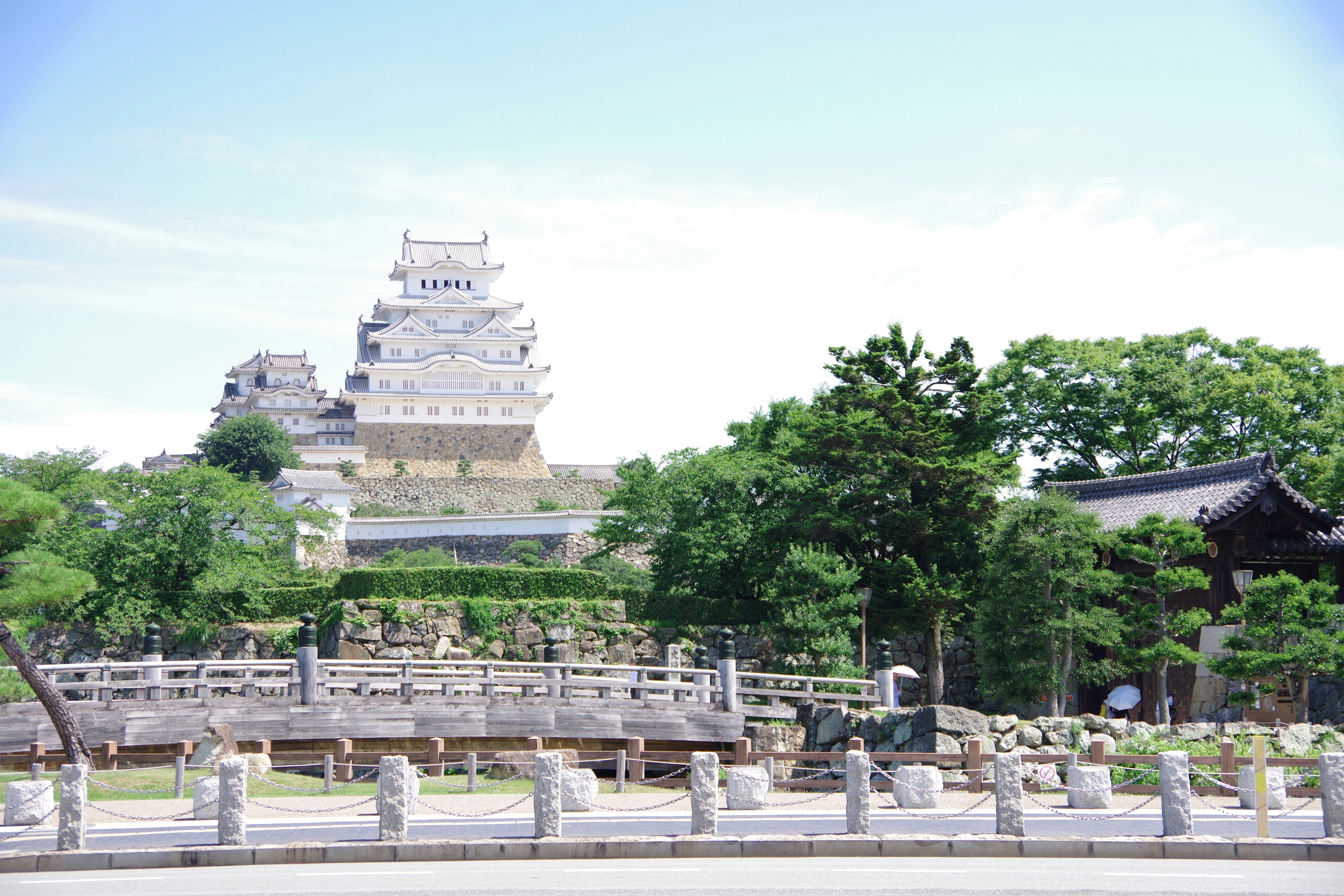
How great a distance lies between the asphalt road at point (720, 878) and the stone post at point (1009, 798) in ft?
1.53

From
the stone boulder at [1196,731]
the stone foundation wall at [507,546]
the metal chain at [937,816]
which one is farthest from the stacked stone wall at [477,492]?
the metal chain at [937,816]

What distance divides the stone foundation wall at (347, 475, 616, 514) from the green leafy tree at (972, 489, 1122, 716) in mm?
28915

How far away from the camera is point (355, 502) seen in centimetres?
5050

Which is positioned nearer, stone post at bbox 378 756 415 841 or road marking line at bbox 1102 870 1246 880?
road marking line at bbox 1102 870 1246 880

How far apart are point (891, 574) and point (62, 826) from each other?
796 inches

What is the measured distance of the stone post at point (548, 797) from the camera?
12.0m

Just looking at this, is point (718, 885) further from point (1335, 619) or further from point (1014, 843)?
point (1335, 619)

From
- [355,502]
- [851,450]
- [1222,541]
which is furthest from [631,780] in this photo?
[355,502]

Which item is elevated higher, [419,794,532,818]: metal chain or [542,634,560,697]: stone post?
[542,634,560,697]: stone post

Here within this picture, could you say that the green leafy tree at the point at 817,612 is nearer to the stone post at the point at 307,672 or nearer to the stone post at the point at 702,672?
the stone post at the point at 702,672

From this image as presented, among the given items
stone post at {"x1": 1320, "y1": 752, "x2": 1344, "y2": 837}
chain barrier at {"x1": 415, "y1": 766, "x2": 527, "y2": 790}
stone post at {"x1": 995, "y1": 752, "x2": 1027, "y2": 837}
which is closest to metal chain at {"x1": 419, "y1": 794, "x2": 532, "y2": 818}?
chain barrier at {"x1": 415, "y1": 766, "x2": 527, "y2": 790}

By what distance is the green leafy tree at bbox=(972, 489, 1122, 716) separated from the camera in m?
23.0

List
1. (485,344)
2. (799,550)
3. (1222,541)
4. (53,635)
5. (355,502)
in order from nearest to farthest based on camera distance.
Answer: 1. (1222,541)
2. (799,550)
3. (53,635)
4. (355,502)
5. (485,344)

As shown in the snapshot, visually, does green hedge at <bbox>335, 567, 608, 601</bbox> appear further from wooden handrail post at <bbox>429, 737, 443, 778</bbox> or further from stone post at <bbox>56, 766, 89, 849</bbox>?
stone post at <bbox>56, 766, 89, 849</bbox>
